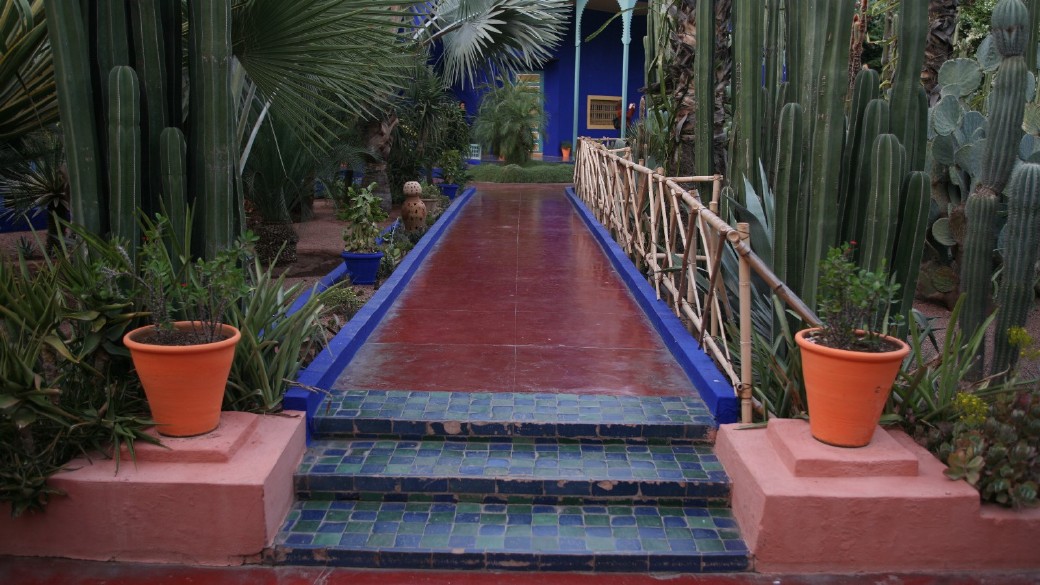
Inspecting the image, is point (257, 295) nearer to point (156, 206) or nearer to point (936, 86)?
point (156, 206)

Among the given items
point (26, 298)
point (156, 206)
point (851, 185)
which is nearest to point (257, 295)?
point (156, 206)

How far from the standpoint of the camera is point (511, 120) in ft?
67.2

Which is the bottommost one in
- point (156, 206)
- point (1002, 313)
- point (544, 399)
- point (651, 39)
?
point (544, 399)

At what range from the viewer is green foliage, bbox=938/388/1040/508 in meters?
3.49

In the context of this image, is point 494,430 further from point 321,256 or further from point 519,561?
point 321,256

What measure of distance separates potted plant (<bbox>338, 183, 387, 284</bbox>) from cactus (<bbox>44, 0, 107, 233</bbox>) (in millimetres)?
3858

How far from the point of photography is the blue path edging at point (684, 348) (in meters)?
4.35

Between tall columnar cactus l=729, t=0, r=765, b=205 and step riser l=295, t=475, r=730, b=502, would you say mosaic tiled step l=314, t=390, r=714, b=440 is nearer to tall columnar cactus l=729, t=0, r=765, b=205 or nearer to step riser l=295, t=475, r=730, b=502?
step riser l=295, t=475, r=730, b=502

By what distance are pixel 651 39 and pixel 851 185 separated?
623cm

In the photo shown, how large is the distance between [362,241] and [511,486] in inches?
175

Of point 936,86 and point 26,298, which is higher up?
point 936,86

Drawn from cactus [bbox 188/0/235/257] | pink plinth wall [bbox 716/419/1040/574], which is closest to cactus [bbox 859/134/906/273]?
pink plinth wall [bbox 716/419/1040/574]

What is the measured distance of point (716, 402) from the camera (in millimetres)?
4371

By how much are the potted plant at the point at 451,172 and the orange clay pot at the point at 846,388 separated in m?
12.7
